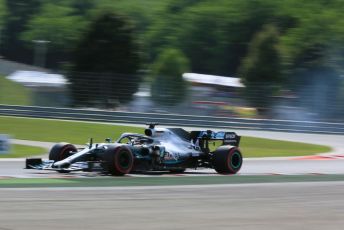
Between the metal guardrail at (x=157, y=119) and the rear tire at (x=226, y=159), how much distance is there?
55.8 feet

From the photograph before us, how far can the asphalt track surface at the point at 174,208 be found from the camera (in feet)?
29.0

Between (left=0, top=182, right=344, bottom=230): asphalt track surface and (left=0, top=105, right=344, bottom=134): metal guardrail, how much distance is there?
20.3m

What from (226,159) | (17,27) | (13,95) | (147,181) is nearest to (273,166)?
(226,159)

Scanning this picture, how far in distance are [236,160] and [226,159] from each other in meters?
0.37

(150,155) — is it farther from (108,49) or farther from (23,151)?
(108,49)

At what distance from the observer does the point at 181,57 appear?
59188 millimetres

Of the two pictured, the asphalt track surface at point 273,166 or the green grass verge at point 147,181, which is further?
the asphalt track surface at point 273,166

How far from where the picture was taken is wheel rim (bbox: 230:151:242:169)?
16.6 meters

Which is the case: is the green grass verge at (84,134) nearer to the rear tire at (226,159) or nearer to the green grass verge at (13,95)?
the green grass verge at (13,95)

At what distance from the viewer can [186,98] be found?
34.2 meters

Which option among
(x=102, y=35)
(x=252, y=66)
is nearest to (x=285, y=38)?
(x=252, y=66)

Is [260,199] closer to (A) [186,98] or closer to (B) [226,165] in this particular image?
(B) [226,165]

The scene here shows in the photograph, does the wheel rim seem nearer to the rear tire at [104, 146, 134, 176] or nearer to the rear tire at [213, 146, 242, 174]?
the rear tire at [213, 146, 242, 174]

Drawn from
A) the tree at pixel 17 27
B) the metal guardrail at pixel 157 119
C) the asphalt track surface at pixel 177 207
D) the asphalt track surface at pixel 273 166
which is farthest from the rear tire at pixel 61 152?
the tree at pixel 17 27
